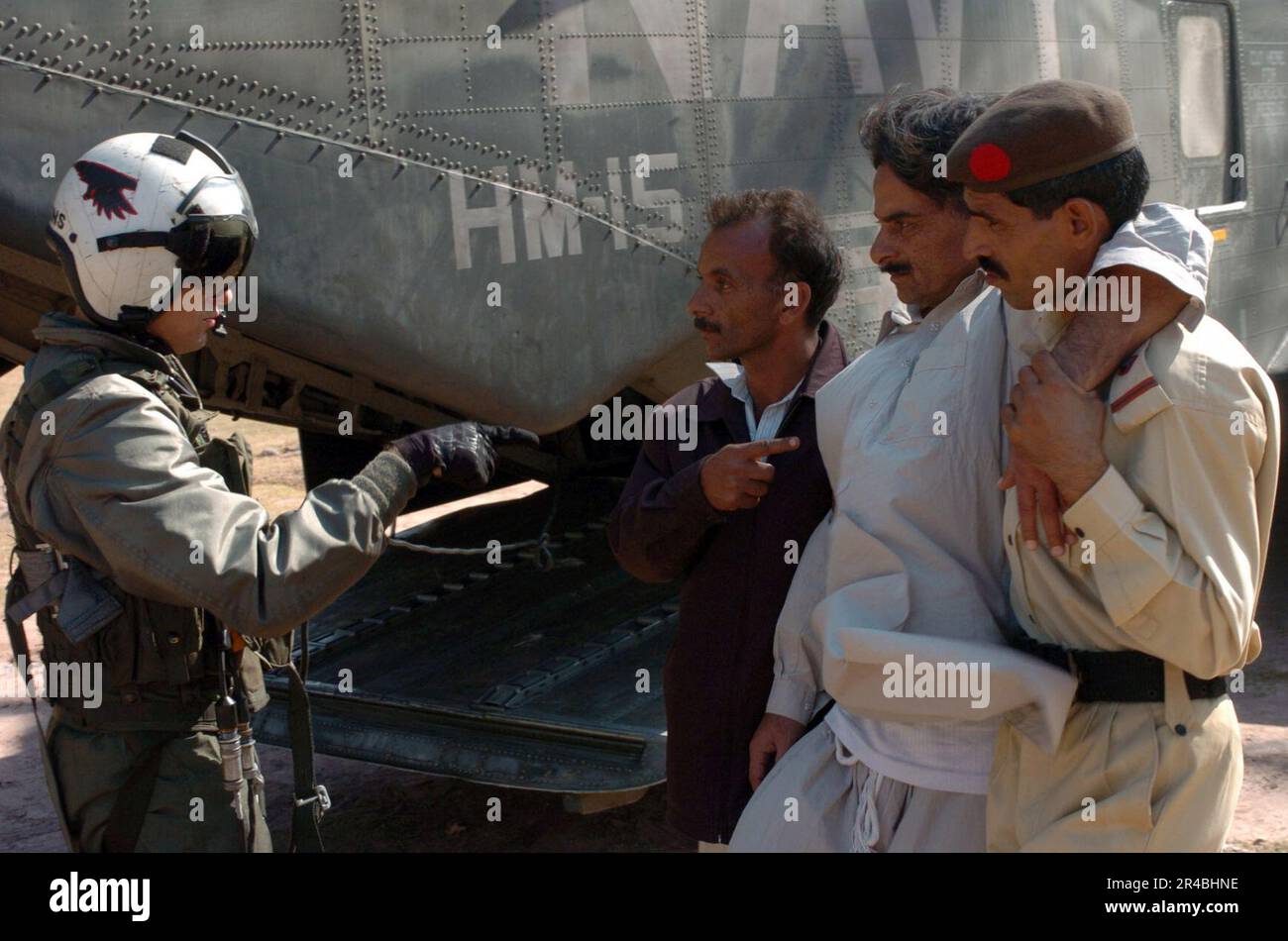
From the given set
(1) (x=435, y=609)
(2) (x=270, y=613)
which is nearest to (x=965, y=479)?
(2) (x=270, y=613)

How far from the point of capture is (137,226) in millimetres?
2586

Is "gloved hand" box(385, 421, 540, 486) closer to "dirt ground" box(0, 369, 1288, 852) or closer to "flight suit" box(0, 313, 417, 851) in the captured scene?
"flight suit" box(0, 313, 417, 851)

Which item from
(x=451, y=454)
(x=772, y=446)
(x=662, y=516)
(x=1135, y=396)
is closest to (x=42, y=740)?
(x=451, y=454)

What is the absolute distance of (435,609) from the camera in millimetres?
5148

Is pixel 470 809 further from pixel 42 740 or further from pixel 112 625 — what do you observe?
pixel 112 625

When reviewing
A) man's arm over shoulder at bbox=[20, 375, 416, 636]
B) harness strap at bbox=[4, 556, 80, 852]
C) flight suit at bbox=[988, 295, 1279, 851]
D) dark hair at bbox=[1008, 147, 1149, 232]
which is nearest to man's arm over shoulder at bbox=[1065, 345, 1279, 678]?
flight suit at bbox=[988, 295, 1279, 851]

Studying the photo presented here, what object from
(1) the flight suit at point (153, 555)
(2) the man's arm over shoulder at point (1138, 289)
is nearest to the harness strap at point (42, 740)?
(1) the flight suit at point (153, 555)

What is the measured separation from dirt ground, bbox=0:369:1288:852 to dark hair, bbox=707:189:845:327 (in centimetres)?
248

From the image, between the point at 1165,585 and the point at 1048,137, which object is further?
the point at 1048,137

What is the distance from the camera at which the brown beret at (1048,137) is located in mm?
2047

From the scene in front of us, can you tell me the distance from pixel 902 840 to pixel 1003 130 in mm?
1092

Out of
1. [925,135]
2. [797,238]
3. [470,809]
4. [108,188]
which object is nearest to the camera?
[925,135]

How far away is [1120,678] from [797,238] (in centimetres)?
118

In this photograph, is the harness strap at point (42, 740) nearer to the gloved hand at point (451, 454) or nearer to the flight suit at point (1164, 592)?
the gloved hand at point (451, 454)
